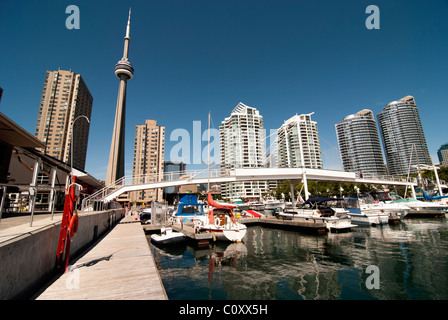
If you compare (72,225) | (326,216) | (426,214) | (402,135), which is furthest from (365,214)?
(402,135)

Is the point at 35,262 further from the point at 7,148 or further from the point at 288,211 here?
the point at 288,211

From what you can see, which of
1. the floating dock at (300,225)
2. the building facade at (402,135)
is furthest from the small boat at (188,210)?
the building facade at (402,135)

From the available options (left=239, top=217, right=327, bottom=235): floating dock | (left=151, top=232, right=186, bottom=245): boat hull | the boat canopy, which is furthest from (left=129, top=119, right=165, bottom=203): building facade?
(left=151, top=232, right=186, bottom=245): boat hull

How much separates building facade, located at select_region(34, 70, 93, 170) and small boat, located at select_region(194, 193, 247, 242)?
112 m

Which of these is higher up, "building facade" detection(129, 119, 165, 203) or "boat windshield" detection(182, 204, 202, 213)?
"building facade" detection(129, 119, 165, 203)

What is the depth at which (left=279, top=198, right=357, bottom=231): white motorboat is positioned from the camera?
22812 millimetres

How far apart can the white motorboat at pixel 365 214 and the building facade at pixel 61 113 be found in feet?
399

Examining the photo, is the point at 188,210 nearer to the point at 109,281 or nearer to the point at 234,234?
the point at 234,234

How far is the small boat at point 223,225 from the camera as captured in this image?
1803 cm

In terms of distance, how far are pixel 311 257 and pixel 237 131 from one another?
145237 millimetres

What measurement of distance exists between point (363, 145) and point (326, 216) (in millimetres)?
204566

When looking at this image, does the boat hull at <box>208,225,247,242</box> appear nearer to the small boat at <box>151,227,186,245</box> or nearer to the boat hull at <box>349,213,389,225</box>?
the small boat at <box>151,227,186,245</box>

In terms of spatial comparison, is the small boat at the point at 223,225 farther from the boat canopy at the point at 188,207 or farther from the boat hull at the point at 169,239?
the boat canopy at the point at 188,207
